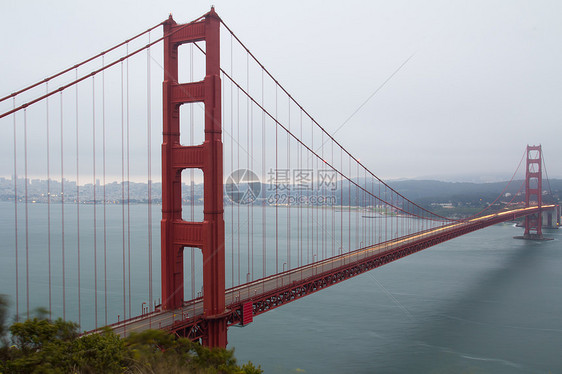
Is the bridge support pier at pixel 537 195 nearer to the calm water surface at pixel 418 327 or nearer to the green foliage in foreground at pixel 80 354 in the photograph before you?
the calm water surface at pixel 418 327

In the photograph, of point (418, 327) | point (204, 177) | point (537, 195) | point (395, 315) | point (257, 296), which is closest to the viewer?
point (204, 177)

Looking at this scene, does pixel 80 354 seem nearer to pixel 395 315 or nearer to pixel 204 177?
pixel 204 177

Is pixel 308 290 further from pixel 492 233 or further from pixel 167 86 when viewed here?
pixel 492 233

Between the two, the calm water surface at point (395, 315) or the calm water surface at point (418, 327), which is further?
the calm water surface at point (395, 315)

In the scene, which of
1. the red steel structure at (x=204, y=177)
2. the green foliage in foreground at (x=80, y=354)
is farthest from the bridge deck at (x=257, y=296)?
the green foliage in foreground at (x=80, y=354)

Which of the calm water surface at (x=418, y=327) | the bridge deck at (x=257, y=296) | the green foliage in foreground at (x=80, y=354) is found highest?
the green foliage in foreground at (x=80, y=354)

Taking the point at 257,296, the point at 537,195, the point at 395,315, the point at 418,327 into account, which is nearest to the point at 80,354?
the point at 257,296
